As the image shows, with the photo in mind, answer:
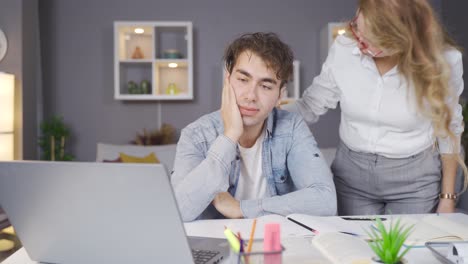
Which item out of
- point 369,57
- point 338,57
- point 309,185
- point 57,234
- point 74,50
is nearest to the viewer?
point 57,234

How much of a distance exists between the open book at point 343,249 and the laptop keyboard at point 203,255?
21 cm

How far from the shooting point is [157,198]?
682mm

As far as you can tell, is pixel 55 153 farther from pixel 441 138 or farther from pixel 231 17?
pixel 441 138

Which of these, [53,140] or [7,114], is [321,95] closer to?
[7,114]

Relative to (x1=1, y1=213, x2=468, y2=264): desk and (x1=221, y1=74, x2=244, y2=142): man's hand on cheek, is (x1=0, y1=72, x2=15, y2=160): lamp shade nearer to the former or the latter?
(x1=221, y1=74, x2=244, y2=142): man's hand on cheek

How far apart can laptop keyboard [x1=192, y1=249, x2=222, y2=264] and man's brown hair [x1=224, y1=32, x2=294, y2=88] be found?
0.81 m

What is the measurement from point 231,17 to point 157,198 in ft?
12.2

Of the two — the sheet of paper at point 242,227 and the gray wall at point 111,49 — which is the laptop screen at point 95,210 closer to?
the sheet of paper at point 242,227

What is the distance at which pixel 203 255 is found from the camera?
84cm

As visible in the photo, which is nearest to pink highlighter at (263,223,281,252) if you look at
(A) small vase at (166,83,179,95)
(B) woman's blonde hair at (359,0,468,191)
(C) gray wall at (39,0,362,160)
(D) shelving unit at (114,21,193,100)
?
(B) woman's blonde hair at (359,0,468,191)

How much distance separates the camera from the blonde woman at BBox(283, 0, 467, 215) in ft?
4.77

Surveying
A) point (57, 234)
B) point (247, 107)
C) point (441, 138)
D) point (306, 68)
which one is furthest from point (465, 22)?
point (57, 234)

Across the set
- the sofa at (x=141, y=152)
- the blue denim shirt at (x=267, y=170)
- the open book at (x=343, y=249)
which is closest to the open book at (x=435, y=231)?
the open book at (x=343, y=249)

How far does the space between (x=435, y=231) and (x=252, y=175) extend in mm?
662
